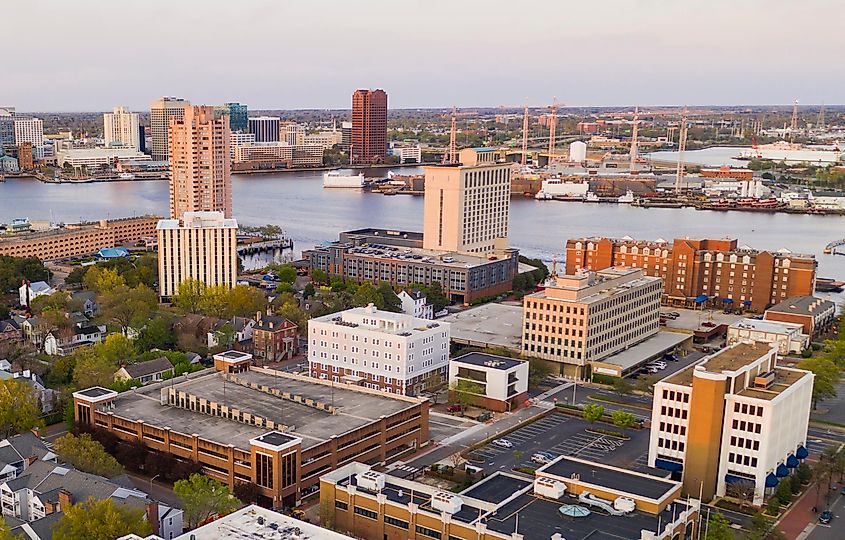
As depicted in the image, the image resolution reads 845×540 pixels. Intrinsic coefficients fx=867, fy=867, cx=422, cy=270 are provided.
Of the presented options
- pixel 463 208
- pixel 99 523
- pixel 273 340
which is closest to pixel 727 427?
pixel 99 523

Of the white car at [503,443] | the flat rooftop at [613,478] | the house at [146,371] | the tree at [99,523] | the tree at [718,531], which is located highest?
the flat rooftop at [613,478]

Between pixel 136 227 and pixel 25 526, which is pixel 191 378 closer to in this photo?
pixel 25 526

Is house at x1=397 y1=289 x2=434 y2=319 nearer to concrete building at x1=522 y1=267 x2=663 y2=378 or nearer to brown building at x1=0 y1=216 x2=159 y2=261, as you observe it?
concrete building at x1=522 y1=267 x2=663 y2=378

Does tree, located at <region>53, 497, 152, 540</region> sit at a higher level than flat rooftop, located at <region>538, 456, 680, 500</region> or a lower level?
lower

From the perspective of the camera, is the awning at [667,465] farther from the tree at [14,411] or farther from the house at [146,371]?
the tree at [14,411]

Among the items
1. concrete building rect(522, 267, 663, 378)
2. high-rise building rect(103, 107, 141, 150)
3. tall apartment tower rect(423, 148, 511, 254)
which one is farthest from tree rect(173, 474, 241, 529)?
high-rise building rect(103, 107, 141, 150)

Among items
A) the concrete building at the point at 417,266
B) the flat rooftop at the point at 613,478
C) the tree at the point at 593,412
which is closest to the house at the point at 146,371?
the tree at the point at 593,412
